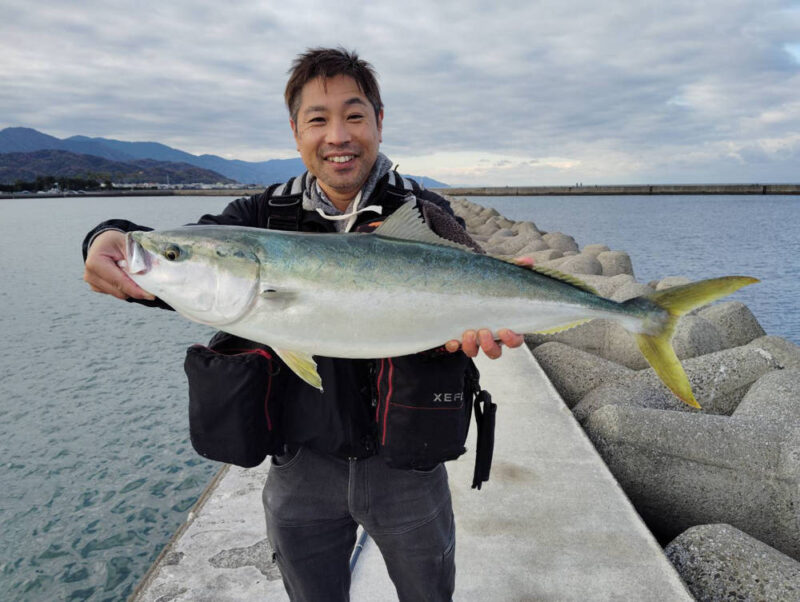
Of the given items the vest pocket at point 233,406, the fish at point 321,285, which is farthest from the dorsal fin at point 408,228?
the vest pocket at point 233,406

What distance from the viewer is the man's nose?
2.57 metres

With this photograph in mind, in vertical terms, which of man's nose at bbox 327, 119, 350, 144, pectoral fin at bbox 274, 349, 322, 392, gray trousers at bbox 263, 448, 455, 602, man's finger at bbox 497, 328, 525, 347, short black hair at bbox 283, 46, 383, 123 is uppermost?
short black hair at bbox 283, 46, 383, 123

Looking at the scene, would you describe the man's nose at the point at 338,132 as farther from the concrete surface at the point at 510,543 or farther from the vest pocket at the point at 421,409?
the concrete surface at the point at 510,543

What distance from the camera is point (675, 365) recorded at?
2.89 metres

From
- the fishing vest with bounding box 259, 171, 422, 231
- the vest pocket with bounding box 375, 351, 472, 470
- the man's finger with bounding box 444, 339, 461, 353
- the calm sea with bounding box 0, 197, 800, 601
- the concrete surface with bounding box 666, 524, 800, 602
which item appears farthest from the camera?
the calm sea with bounding box 0, 197, 800, 601

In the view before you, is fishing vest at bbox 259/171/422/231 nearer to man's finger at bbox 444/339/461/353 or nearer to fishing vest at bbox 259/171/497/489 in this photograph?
fishing vest at bbox 259/171/497/489

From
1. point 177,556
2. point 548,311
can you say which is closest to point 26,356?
point 177,556

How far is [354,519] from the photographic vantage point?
260cm

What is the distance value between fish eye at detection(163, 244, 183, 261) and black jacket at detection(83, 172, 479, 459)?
11.9 inches

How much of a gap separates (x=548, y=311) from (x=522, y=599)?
1.90 m

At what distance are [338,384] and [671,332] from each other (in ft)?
5.82

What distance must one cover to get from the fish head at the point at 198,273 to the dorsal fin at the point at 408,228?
602 millimetres

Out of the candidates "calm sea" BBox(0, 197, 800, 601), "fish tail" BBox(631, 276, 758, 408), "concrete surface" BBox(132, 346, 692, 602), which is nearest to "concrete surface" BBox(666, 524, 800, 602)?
"concrete surface" BBox(132, 346, 692, 602)

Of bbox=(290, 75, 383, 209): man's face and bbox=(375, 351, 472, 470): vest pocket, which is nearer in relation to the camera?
bbox=(375, 351, 472, 470): vest pocket
